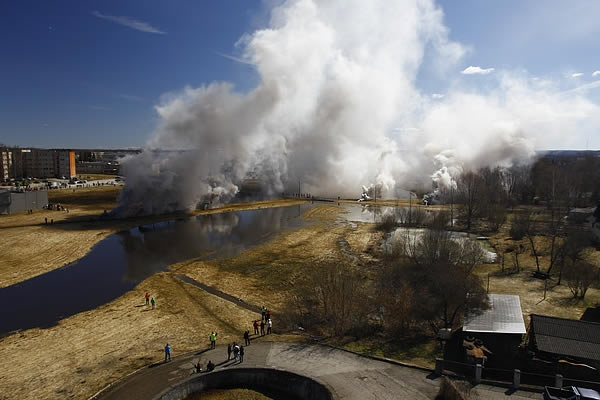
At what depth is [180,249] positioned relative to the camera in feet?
145

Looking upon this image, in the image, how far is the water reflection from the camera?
26.7 m

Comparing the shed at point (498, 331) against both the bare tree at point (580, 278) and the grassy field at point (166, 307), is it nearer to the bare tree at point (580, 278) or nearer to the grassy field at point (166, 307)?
the grassy field at point (166, 307)

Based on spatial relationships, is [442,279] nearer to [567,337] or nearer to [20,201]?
[567,337]

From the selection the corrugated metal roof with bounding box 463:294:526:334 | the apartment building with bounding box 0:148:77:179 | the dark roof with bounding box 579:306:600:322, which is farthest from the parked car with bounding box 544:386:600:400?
the apartment building with bounding box 0:148:77:179

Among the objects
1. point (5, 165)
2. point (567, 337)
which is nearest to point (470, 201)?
point (567, 337)

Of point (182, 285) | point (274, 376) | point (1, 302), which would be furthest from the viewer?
point (182, 285)

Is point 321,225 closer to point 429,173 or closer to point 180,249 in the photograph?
point 180,249

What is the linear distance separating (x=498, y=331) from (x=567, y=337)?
9.00 feet

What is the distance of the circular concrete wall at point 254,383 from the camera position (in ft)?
51.1

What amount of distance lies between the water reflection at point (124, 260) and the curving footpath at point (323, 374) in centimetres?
1187

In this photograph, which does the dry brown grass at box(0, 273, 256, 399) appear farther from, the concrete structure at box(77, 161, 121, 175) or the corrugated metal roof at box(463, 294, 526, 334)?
the concrete structure at box(77, 161, 121, 175)

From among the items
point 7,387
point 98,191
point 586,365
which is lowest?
point 7,387

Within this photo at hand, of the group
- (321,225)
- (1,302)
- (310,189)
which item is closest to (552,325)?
(1,302)

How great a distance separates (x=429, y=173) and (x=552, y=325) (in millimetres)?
101590
